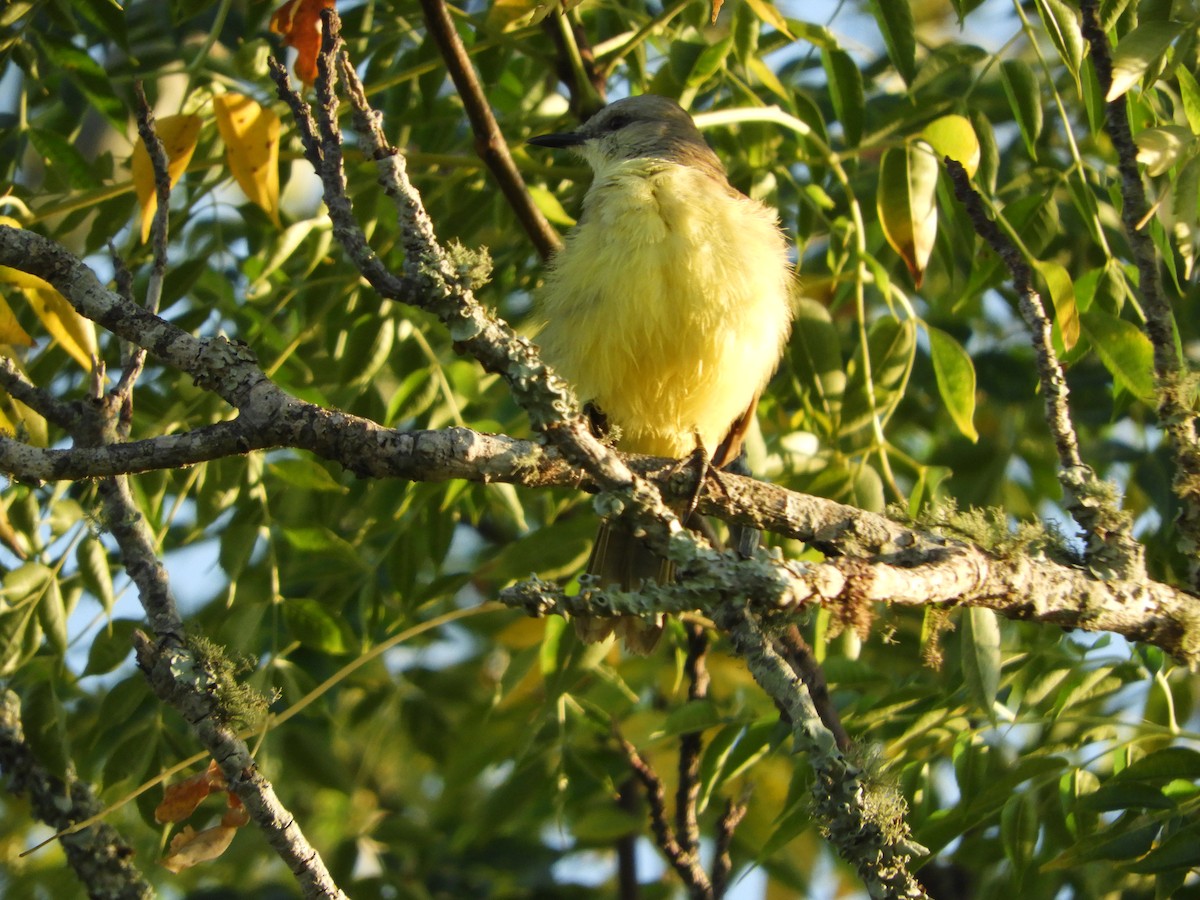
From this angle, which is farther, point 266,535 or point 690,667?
point 690,667

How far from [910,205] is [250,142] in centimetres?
159

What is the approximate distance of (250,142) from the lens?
2988 mm

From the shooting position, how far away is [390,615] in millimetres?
4281

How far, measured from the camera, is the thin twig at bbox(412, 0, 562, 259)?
3.21 meters

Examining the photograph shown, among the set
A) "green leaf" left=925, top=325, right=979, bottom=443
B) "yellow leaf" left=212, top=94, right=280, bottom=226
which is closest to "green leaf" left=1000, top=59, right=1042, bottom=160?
"green leaf" left=925, top=325, right=979, bottom=443

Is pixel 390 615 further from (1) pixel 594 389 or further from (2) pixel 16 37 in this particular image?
(2) pixel 16 37

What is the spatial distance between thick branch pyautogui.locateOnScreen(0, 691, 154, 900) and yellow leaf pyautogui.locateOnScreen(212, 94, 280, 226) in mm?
1490

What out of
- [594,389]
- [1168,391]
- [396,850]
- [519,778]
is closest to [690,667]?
[519,778]

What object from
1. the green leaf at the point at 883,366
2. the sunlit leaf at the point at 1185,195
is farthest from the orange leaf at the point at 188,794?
the sunlit leaf at the point at 1185,195

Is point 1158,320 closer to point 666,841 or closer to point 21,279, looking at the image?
point 666,841

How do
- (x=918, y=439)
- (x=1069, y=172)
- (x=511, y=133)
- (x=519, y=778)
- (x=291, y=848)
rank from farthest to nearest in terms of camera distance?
(x=918, y=439)
(x=511, y=133)
(x=519, y=778)
(x=1069, y=172)
(x=291, y=848)

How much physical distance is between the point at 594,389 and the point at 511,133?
3.02 ft

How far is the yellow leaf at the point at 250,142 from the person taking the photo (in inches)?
117

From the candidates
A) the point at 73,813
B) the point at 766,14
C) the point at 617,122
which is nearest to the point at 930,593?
the point at 766,14
